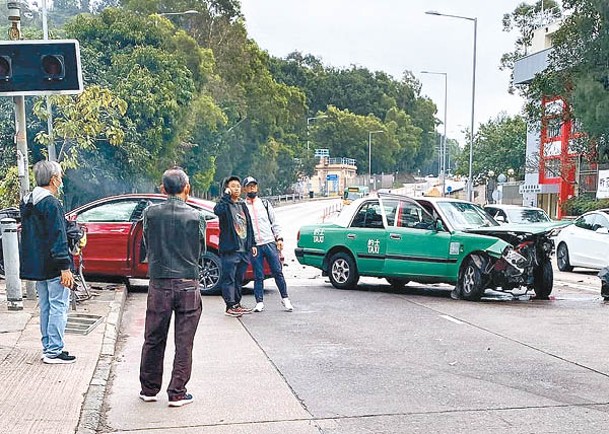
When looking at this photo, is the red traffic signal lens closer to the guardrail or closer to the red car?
the red car

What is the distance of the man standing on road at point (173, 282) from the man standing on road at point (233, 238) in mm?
3919

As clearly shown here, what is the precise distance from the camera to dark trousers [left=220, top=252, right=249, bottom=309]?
9820 millimetres

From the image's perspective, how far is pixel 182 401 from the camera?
19.2ft

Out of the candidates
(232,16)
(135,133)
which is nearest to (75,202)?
(135,133)

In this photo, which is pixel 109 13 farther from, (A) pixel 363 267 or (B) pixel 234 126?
(A) pixel 363 267

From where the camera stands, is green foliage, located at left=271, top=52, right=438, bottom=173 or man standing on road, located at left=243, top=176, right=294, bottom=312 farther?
green foliage, located at left=271, top=52, right=438, bottom=173

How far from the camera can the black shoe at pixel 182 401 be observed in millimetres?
5801

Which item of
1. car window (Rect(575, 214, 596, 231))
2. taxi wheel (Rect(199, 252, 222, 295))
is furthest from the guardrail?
taxi wheel (Rect(199, 252, 222, 295))

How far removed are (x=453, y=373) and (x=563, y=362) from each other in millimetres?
1320

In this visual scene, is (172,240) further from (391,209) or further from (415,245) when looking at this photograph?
(391,209)

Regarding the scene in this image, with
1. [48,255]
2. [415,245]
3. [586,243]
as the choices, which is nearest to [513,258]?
[415,245]

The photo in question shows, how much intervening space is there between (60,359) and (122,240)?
5347 millimetres

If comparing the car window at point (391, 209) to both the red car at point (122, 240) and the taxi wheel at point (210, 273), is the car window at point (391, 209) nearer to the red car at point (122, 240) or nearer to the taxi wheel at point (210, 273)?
the red car at point (122, 240)

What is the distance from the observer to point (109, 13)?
3650 centimetres
